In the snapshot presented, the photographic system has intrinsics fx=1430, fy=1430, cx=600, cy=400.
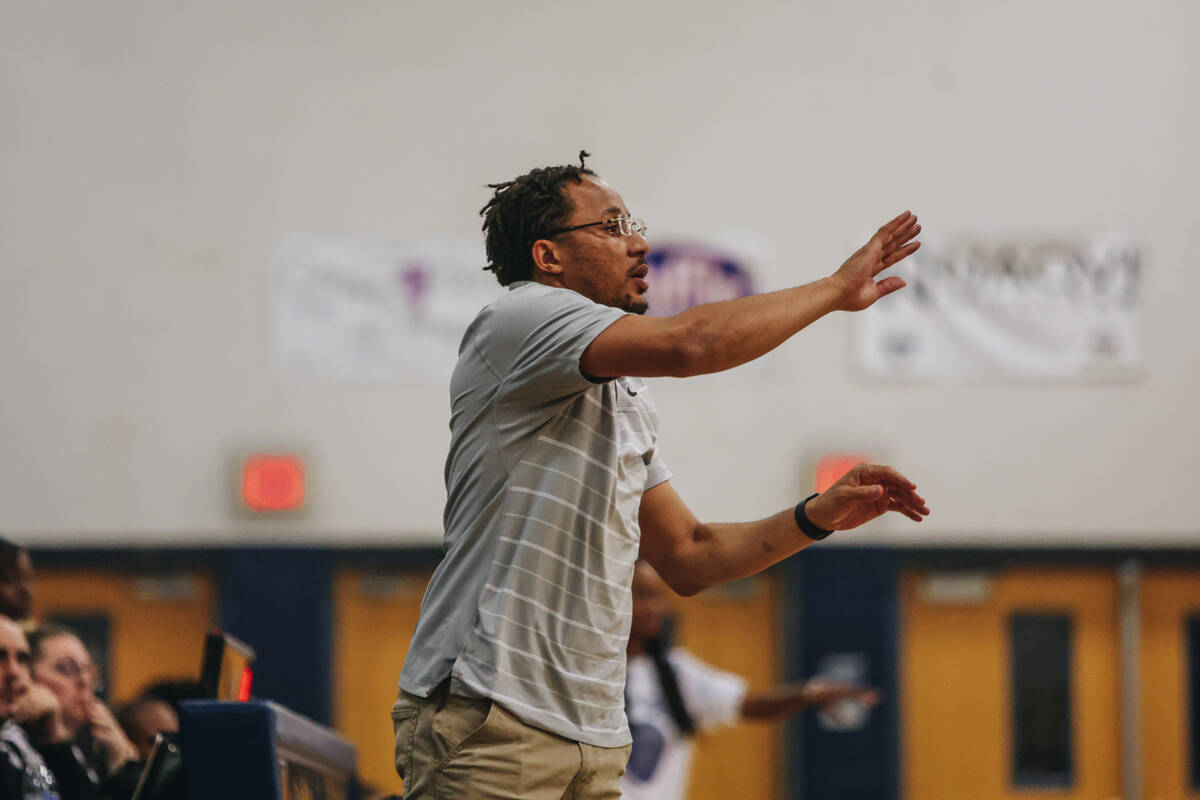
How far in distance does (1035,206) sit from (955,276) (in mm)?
572

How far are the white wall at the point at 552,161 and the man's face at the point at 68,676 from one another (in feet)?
11.3

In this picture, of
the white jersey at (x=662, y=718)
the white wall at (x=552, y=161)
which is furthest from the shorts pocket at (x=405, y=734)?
the white wall at (x=552, y=161)

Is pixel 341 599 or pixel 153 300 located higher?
pixel 153 300

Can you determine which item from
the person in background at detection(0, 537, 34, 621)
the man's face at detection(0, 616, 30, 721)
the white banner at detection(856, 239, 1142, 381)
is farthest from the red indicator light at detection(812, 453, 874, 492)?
the man's face at detection(0, 616, 30, 721)

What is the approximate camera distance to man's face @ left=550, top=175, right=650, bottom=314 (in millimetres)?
2348

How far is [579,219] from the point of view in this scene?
7.75 feet

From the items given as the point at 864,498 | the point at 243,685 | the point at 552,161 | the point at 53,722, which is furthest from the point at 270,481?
the point at 864,498

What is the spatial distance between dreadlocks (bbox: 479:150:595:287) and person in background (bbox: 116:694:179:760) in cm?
220

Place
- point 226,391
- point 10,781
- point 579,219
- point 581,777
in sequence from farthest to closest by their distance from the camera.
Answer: point 226,391
point 10,781
point 579,219
point 581,777

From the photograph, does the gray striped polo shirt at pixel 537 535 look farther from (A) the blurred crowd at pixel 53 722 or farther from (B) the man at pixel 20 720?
(B) the man at pixel 20 720

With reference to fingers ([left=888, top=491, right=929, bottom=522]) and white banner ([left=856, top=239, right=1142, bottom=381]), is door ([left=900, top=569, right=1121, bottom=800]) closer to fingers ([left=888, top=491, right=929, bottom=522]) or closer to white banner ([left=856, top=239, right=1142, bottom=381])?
white banner ([left=856, top=239, right=1142, bottom=381])

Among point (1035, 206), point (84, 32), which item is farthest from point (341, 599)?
point (1035, 206)

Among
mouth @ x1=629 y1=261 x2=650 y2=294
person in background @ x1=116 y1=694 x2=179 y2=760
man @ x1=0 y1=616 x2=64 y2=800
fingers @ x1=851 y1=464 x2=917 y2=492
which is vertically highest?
mouth @ x1=629 y1=261 x2=650 y2=294

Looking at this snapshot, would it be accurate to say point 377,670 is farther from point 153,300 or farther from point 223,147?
point 223,147
